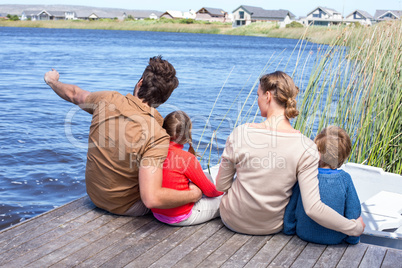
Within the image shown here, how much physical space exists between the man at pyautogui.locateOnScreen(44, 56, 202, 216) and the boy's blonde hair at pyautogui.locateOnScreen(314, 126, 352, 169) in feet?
2.37

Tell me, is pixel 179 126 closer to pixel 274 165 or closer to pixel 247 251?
pixel 274 165

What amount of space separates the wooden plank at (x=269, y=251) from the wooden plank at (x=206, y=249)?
0.70 ft

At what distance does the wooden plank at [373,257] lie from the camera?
7.27 ft

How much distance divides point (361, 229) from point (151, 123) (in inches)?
46.6

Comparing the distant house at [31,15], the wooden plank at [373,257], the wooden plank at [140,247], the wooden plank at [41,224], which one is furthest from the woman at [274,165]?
the distant house at [31,15]

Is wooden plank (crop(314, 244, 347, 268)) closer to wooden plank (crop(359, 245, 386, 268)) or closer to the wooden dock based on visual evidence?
the wooden dock

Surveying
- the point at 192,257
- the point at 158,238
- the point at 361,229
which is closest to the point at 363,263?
the point at 361,229

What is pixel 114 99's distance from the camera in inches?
95.5

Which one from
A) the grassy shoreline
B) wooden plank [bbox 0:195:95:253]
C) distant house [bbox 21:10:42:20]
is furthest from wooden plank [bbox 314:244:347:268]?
distant house [bbox 21:10:42:20]

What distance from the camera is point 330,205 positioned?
2.35 meters

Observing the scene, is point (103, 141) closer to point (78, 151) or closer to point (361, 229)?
point (361, 229)

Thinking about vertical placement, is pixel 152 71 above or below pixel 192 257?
above

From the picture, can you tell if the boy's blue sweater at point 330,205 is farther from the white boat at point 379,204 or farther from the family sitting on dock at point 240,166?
the white boat at point 379,204

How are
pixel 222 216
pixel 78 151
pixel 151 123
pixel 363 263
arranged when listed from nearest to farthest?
pixel 363 263 → pixel 151 123 → pixel 222 216 → pixel 78 151
